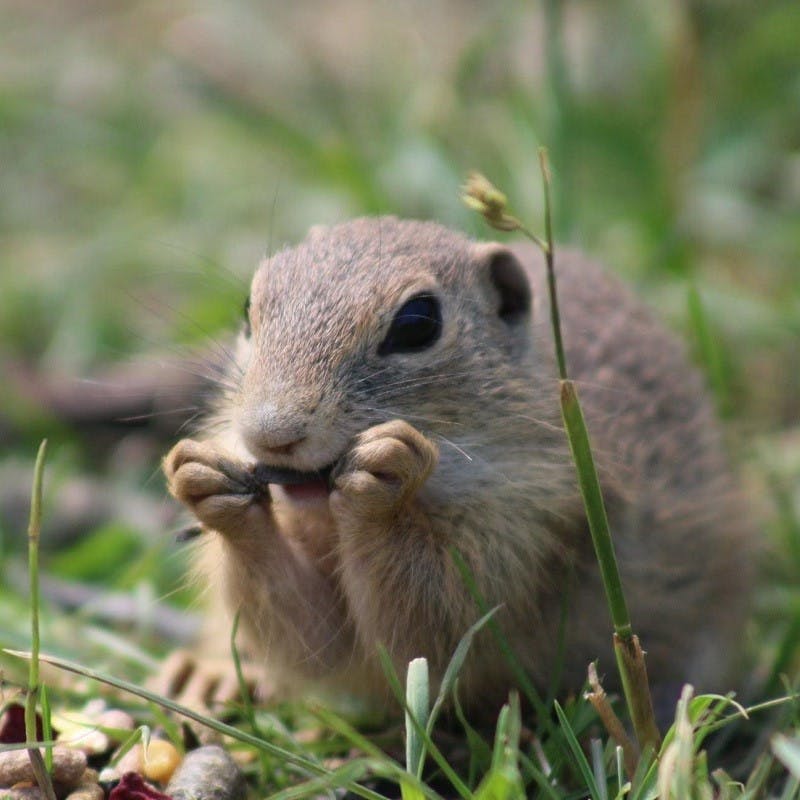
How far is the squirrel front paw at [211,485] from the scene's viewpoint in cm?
333

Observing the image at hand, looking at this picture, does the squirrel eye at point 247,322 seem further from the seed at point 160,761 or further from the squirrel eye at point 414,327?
the seed at point 160,761

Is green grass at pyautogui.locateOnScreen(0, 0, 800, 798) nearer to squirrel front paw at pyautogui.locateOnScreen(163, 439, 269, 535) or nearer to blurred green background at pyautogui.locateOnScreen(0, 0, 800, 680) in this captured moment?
blurred green background at pyautogui.locateOnScreen(0, 0, 800, 680)

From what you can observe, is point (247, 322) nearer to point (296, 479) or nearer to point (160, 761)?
point (296, 479)

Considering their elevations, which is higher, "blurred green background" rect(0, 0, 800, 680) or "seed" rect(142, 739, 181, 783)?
"blurred green background" rect(0, 0, 800, 680)

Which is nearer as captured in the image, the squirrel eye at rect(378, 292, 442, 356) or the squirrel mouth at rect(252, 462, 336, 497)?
the squirrel mouth at rect(252, 462, 336, 497)

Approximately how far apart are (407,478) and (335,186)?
14.1 feet

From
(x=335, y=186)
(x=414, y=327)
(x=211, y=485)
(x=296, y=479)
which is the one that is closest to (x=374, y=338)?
(x=414, y=327)

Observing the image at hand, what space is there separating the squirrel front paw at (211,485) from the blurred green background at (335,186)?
156cm

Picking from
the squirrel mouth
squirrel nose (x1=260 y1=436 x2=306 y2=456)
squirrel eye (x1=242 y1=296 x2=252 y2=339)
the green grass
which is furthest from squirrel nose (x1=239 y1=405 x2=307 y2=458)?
the green grass

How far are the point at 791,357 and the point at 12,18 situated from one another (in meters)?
7.57

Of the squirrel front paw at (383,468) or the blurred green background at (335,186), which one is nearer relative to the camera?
the squirrel front paw at (383,468)

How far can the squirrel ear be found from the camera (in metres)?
3.95

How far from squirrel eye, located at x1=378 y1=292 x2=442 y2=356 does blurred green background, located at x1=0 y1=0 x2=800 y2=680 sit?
180 centimetres

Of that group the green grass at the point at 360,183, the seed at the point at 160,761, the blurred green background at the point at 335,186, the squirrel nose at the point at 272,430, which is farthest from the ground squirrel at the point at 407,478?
the blurred green background at the point at 335,186
